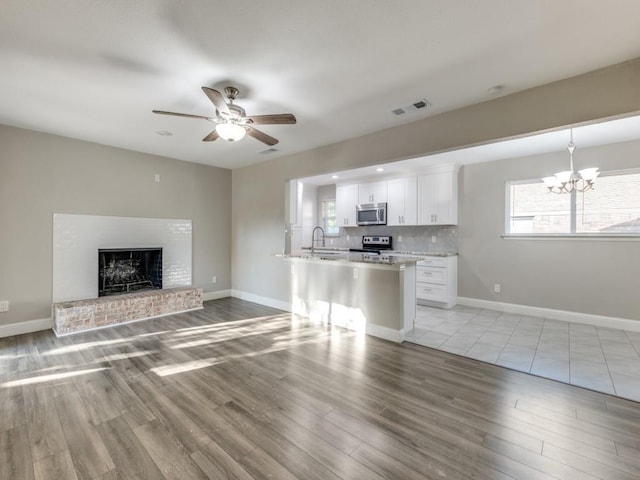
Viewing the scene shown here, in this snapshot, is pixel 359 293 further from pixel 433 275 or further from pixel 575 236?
pixel 575 236

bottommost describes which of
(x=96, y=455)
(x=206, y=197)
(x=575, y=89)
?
(x=96, y=455)

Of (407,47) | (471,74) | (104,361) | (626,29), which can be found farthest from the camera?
(104,361)

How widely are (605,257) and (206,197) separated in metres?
6.65

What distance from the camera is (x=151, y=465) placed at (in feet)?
5.24

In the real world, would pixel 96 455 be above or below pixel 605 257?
below

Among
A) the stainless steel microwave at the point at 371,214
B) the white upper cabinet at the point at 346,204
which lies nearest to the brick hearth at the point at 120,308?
the white upper cabinet at the point at 346,204

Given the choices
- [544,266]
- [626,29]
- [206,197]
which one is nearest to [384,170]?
[544,266]

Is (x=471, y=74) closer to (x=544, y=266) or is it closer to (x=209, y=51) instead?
(x=209, y=51)

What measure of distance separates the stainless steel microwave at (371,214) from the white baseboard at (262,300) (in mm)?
2597

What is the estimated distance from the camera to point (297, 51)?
2141 mm

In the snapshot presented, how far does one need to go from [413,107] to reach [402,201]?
2.99 meters

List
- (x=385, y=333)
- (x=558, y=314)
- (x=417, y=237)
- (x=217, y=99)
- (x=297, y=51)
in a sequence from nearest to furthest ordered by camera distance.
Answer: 1. (x=297, y=51)
2. (x=217, y=99)
3. (x=385, y=333)
4. (x=558, y=314)
5. (x=417, y=237)

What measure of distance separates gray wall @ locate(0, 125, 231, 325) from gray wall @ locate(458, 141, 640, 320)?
5.22 meters

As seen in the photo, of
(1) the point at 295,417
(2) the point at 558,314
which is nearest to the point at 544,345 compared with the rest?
(2) the point at 558,314
